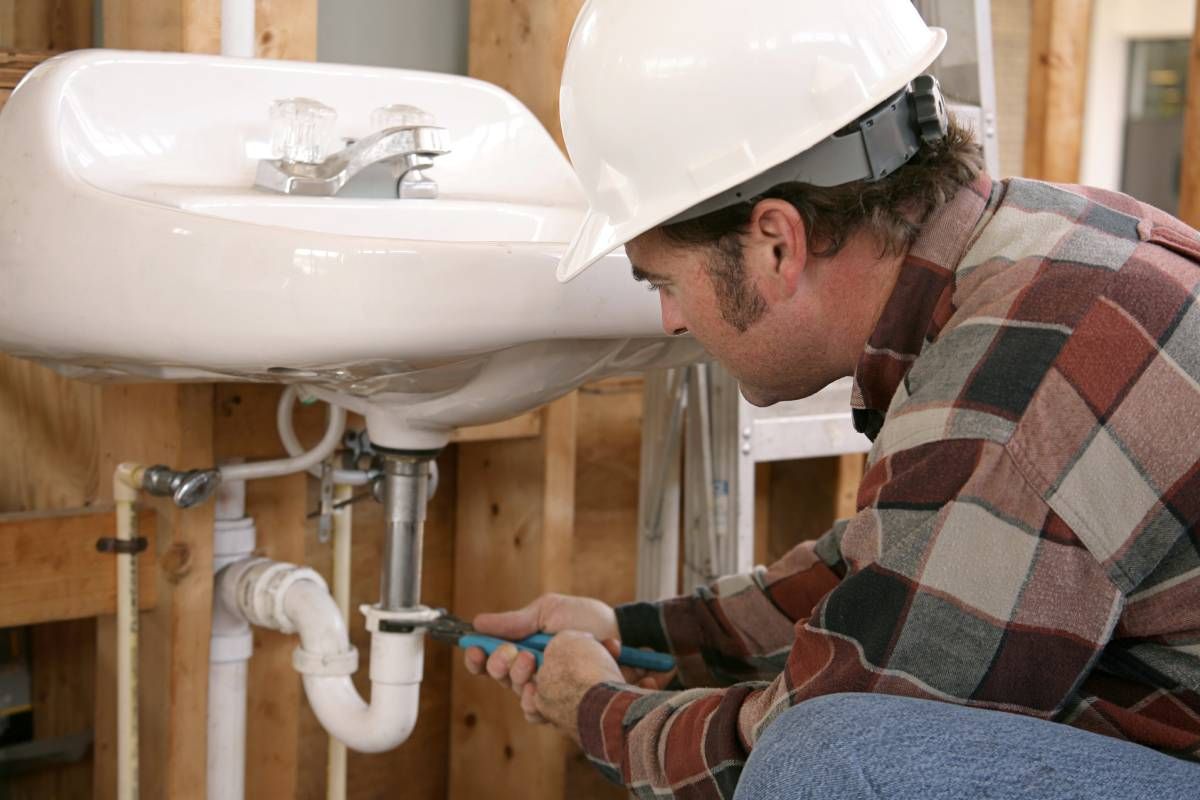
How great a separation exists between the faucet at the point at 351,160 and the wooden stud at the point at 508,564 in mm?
404

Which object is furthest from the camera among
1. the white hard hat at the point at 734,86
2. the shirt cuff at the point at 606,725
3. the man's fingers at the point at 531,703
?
the man's fingers at the point at 531,703

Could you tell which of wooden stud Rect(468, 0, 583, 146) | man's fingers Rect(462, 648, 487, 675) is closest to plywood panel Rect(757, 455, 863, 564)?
wooden stud Rect(468, 0, 583, 146)

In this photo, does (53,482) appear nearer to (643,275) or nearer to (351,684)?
(351,684)

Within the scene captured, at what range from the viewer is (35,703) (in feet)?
4.61

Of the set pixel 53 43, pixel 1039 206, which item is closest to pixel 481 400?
pixel 1039 206

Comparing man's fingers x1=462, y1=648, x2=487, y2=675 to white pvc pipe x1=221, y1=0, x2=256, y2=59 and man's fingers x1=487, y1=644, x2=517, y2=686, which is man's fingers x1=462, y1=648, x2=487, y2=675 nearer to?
man's fingers x1=487, y1=644, x2=517, y2=686

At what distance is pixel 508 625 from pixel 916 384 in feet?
1.59

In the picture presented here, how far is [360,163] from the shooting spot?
3.52ft

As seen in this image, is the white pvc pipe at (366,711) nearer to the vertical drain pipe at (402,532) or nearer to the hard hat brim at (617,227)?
the vertical drain pipe at (402,532)

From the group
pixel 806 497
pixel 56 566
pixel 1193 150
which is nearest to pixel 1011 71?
pixel 1193 150

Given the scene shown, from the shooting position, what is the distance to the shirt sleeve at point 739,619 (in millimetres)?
1016

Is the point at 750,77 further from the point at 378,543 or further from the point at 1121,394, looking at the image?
the point at 378,543

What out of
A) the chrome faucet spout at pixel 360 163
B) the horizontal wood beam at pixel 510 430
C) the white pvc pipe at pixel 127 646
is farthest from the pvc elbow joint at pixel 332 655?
the chrome faucet spout at pixel 360 163

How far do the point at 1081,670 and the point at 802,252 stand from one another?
0.86ft
